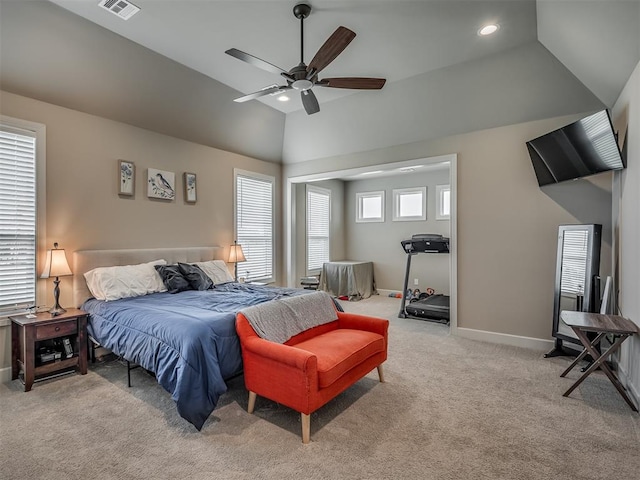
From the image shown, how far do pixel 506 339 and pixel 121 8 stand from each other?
5533 mm

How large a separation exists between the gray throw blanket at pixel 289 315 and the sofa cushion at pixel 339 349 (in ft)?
0.47

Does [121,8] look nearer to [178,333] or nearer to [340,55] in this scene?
[340,55]

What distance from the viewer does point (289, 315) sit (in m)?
2.99

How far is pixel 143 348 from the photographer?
276 cm

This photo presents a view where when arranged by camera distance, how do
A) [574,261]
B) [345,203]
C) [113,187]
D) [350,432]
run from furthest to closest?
[345,203]
[113,187]
[574,261]
[350,432]

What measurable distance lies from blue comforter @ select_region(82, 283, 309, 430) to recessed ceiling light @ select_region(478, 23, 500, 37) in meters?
3.42

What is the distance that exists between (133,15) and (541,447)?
4.80 metres

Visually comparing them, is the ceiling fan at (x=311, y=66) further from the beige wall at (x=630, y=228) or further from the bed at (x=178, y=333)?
the beige wall at (x=630, y=228)

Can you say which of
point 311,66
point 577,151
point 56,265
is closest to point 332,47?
point 311,66

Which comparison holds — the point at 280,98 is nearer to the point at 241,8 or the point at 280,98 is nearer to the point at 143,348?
the point at 241,8

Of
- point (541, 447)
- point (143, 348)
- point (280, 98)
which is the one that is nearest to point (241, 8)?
point (280, 98)

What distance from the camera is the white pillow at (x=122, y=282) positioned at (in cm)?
363

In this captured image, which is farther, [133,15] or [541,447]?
[133,15]

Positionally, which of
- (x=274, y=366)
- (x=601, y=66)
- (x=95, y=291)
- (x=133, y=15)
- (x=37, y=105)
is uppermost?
(x=133, y=15)
